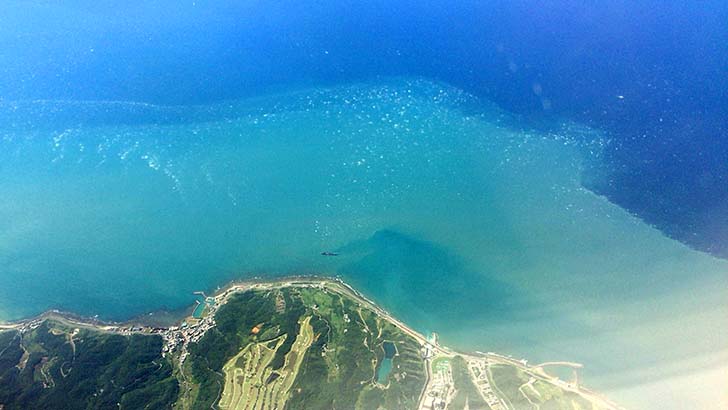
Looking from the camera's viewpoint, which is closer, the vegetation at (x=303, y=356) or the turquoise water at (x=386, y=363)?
the vegetation at (x=303, y=356)

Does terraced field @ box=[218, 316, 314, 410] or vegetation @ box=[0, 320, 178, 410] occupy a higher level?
terraced field @ box=[218, 316, 314, 410]

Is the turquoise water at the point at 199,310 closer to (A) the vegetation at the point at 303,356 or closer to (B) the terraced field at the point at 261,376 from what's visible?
(A) the vegetation at the point at 303,356

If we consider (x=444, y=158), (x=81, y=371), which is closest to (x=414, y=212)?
(x=444, y=158)

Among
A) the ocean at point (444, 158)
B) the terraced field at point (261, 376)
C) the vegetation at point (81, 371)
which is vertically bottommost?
A: the vegetation at point (81, 371)

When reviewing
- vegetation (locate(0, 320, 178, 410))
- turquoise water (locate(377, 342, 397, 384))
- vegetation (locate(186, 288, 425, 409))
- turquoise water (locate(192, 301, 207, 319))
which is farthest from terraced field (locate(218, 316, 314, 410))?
turquoise water (locate(377, 342, 397, 384))

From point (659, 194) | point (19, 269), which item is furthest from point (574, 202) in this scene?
point (19, 269)

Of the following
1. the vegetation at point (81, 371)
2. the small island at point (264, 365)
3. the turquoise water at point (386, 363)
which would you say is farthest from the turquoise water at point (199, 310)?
the turquoise water at point (386, 363)

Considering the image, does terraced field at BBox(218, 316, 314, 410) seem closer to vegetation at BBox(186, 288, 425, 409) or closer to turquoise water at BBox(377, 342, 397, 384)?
vegetation at BBox(186, 288, 425, 409)
